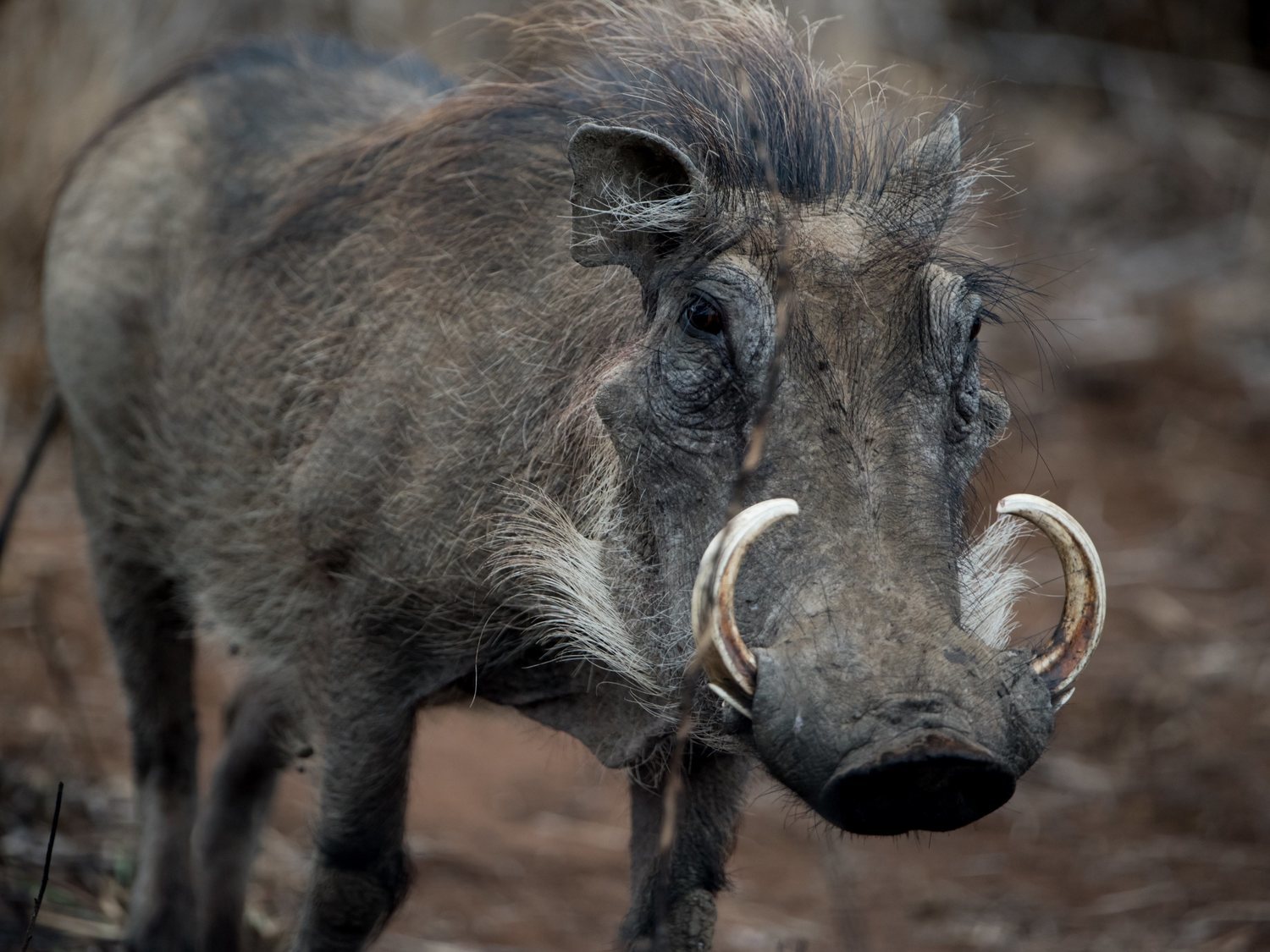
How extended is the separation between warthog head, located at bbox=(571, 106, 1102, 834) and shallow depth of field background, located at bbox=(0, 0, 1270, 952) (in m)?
0.51

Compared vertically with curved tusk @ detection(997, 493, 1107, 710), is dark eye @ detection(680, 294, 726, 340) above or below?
above

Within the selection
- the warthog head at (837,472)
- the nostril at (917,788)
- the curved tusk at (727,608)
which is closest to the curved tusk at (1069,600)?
the warthog head at (837,472)

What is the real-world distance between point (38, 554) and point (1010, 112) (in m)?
6.07

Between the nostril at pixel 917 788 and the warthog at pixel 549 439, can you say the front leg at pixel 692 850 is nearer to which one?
the warthog at pixel 549 439

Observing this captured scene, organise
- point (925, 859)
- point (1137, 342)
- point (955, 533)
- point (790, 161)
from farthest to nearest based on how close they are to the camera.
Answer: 1. point (1137, 342)
2. point (925, 859)
3. point (790, 161)
4. point (955, 533)

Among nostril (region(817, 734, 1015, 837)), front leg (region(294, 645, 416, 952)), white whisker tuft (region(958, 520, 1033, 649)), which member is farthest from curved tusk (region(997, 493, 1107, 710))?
front leg (region(294, 645, 416, 952))

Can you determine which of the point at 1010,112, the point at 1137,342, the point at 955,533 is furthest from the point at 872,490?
the point at 1010,112

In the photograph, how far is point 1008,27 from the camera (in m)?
9.12

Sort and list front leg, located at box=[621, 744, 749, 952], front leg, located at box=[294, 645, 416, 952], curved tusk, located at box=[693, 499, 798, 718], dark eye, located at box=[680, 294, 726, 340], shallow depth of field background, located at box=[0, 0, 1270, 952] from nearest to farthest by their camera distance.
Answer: curved tusk, located at box=[693, 499, 798, 718]
dark eye, located at box=[680, 294, 726, 340]
front leg, located at box=[621, 744, 749, 952]
front leg, located at box=[294, 645, 416, 952]
shallow depth of field background, located at box=[0, 0, 1270, 952]

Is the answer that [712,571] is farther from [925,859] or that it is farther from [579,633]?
[925,859]

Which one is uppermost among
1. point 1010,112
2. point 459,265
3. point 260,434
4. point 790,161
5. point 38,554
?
point 790,161

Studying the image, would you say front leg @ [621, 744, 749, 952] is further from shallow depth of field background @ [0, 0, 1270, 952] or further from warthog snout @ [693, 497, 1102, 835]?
warthog snout @ [693, 497, 1102, 835]

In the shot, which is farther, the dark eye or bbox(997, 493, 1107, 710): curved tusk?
the dark eye

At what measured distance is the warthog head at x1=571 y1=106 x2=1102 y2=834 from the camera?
1685 millimetres
